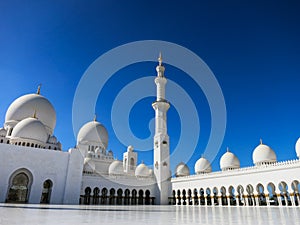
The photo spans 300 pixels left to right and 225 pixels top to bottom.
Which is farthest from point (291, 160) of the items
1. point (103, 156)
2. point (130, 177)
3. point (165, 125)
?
point (103, 156)

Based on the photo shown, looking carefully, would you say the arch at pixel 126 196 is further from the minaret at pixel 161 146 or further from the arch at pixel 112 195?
the minaret at pixel 161 146

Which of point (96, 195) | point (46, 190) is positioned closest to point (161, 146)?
point (96, 195)

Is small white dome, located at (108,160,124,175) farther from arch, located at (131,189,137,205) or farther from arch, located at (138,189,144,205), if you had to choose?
arch, located at (138,189,144,205)

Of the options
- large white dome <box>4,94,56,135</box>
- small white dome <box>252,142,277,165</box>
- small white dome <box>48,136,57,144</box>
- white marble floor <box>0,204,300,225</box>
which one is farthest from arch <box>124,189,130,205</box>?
white marble floor <box>0,204,300,225</box>

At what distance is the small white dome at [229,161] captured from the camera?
73.8ft

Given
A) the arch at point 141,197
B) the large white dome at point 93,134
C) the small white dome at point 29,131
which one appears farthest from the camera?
the large white dome at point 93,134

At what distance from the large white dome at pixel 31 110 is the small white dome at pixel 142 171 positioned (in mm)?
9596

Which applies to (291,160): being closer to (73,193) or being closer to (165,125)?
(165,125)

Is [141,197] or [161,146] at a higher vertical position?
[161,146]

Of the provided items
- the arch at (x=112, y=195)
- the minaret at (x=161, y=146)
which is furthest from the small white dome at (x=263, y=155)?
the arch at (x=112, y=195)

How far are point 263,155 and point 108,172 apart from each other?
589 inches

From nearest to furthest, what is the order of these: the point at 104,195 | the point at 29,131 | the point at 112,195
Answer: the point at 29,131 → the point at 104,195 → the point at 112,195

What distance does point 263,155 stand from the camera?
19.9m

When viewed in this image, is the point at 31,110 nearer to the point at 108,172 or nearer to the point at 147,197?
the point at 108,172
